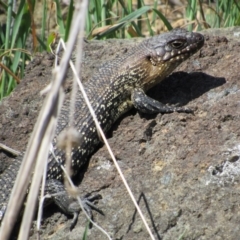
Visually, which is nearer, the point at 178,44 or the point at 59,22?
the point at 178,44

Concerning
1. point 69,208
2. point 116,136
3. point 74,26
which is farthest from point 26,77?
point 74,26

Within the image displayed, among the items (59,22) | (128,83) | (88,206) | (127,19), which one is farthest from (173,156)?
(59,22)

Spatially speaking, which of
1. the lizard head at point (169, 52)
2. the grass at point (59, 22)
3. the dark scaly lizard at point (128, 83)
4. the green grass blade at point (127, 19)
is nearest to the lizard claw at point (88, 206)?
the dark scaly lizard at point (128, 83)

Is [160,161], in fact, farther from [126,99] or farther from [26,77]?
[26,77]

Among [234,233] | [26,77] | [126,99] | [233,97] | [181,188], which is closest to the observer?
[234,233]

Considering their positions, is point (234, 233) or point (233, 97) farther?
point (233, 97)

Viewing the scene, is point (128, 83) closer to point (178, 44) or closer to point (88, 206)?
point (178, 44)

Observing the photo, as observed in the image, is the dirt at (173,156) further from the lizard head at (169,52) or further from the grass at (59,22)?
the grass at (59,22)

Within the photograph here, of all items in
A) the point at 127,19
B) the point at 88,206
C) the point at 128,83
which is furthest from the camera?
the point at 127,19
